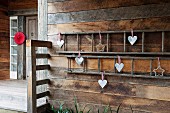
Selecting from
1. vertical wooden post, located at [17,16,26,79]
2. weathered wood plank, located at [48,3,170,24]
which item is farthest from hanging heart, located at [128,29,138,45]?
vertical wooden post, located at [17,16,26,79]

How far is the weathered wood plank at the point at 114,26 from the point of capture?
213 centimetres

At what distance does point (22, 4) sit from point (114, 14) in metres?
3.21

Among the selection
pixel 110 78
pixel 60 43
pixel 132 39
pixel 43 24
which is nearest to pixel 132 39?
pixel 132 39

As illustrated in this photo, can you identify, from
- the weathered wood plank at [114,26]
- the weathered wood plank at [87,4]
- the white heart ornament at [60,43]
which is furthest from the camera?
the white heart ornament at [60,43]

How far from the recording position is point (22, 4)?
478 cm

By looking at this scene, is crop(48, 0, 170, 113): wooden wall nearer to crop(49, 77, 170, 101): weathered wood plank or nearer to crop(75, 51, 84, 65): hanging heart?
crop(49, 77, 170, 101): weathered wood plank

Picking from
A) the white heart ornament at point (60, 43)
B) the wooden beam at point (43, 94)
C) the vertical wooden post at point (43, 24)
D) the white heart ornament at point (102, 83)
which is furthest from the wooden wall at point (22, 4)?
the white heart ornament at point (102, 83)

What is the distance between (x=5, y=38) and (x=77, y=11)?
290cm

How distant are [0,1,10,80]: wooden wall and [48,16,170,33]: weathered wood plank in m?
2.46

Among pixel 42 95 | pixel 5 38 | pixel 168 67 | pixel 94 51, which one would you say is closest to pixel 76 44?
pixel 94 51

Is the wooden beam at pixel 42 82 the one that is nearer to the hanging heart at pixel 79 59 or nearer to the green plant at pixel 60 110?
the green plant at pixel 60 110

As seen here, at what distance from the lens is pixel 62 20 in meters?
2.67

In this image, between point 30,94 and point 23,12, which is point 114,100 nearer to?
point 30,94

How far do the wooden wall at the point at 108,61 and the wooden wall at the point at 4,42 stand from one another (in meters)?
2.46
